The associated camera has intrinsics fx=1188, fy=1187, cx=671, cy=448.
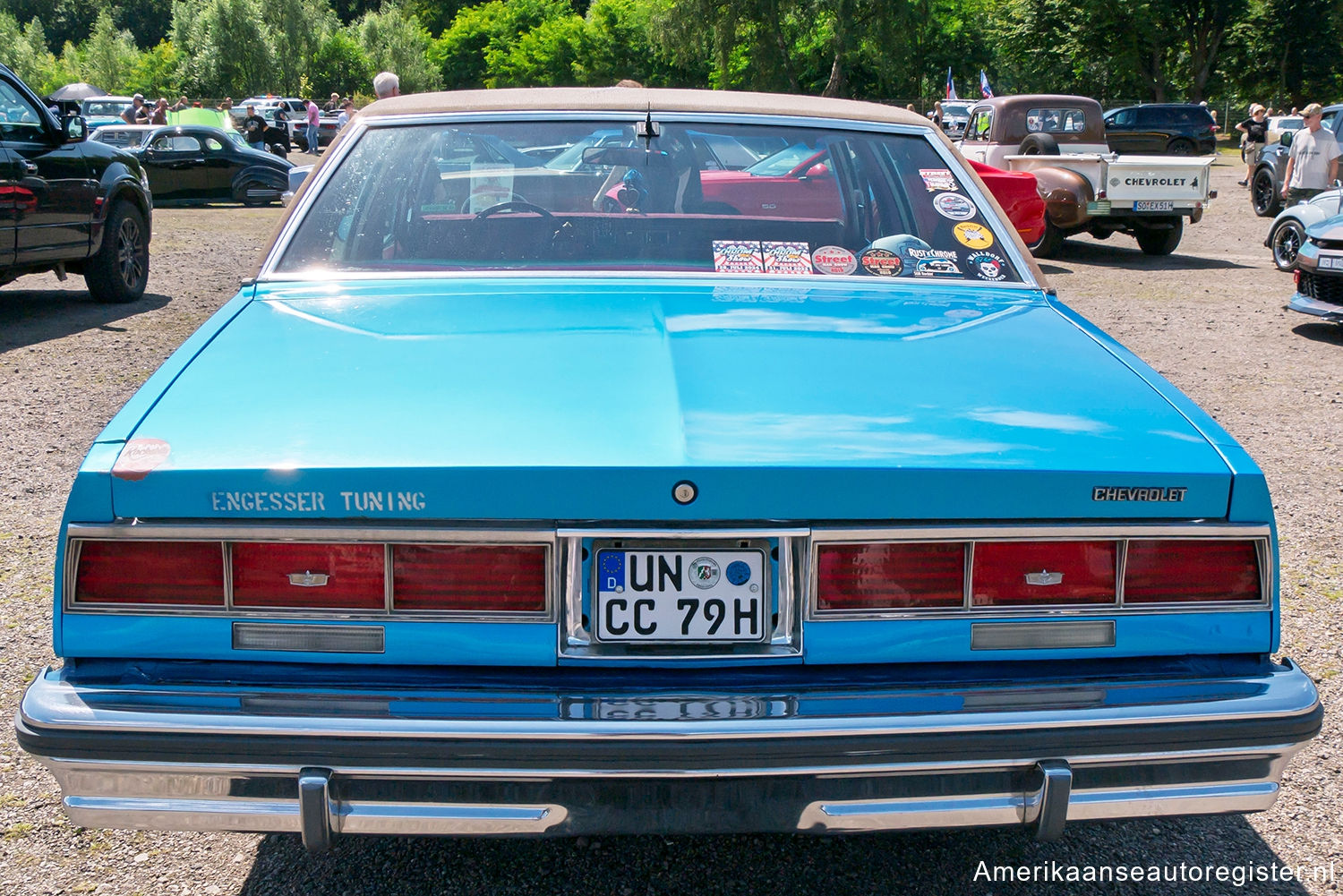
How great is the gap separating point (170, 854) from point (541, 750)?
1165 mm

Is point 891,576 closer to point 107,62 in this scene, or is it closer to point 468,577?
point 468,577

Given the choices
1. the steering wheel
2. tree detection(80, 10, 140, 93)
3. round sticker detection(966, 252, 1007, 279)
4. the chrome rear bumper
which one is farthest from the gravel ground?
tree detection(80, 10, 140, 93)

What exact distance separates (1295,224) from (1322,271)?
2.39 m

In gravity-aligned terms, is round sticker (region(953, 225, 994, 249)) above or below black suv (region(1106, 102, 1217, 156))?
below

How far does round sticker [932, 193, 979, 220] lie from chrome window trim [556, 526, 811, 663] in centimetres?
157

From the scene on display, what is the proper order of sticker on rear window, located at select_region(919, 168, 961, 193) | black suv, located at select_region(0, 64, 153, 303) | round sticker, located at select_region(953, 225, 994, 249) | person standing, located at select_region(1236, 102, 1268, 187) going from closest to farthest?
1. round sticker, located at select_region(953, 225, 994, 249)
2. sticker on rear window, located at select_region(919, 168, 961, 193)
3. black suv, located at select_region(0, 64, 153, 303)
4. person standing, located at select_region(1236, 102, 1268, 187)

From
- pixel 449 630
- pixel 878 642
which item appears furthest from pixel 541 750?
pixel 878 642

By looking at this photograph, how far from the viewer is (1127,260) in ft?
41.7

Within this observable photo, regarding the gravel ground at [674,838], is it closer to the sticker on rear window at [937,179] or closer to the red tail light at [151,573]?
the red tail light at [151,573]

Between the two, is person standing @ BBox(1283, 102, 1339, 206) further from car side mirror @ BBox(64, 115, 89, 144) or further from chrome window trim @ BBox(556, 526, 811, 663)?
chrome window trim @ BBox(556, 526, 811, 663)

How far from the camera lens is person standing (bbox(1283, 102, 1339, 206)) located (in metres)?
13.4

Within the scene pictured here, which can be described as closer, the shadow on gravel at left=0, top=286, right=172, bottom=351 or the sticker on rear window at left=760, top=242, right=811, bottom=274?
the sticker on rear window at left=760, top=242, right=811, bottom=274

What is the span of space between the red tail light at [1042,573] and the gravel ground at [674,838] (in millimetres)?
759

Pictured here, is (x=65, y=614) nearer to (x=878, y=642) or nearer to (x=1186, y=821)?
(x=878, y=642)
